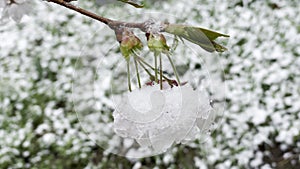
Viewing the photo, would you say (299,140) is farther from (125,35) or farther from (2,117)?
(125,35)

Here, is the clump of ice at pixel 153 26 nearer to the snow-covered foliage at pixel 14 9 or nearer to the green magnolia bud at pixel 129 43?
the green magnolia bud at pixel 129 43

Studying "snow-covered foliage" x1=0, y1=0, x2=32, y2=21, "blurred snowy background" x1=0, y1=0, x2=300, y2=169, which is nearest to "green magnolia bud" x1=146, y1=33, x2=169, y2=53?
"snow-covered foliage" x1=0, y1=0, x2=32, y2=21

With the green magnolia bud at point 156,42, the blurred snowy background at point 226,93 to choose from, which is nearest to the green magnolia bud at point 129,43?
the green magnolia bud at point 156,42

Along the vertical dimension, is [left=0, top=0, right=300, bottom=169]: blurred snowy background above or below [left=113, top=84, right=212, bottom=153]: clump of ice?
below

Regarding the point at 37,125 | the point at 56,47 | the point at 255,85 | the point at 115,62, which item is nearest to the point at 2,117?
the point at 37,125

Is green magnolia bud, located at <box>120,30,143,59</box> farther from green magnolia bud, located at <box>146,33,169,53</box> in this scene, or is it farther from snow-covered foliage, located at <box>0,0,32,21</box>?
snow-covered foliage, located at <box>0,0,32,21</box>

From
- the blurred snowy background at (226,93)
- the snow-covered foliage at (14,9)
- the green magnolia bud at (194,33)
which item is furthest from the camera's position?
the blurred snowy background at (226,93)
